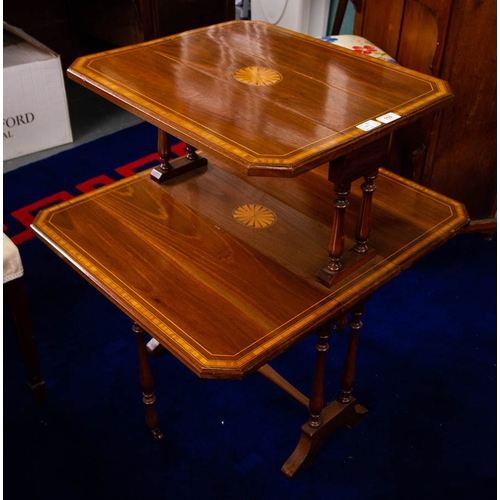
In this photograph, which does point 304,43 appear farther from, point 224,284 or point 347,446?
point 347,446

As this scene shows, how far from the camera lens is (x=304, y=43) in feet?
5.98

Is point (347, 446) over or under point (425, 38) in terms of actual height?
under

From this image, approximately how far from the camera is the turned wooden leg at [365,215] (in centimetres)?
143

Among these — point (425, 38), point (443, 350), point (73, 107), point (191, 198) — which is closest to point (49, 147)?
point (73, 107)

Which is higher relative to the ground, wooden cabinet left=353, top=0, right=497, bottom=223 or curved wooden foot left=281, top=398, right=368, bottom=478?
wooden cabinet left=353, top=0, right=497, bottom=223

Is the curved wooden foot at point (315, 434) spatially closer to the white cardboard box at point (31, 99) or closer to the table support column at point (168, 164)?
the table support column at point (168, 164)

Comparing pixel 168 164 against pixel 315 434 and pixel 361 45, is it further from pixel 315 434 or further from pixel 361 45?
pixel 361 45

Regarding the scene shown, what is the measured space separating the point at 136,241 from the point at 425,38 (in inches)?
51.8

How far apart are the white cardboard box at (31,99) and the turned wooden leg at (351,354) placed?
1982 mm

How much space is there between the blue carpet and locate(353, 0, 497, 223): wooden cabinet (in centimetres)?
36

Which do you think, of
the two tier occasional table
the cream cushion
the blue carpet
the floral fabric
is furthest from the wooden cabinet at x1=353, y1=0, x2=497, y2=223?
the cream cushion

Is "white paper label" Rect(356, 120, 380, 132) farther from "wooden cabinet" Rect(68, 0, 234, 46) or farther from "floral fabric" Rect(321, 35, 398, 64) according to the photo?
"wooden cabinet" Rect(68, 0, 234, 46)

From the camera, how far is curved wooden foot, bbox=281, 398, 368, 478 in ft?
5.66

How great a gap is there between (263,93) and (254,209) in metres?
0.34
